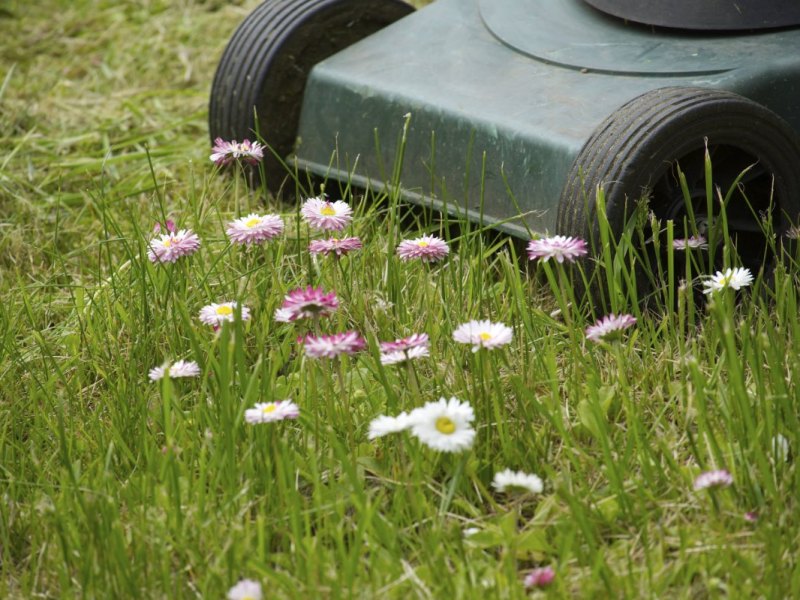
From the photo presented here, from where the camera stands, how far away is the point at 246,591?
1215mm

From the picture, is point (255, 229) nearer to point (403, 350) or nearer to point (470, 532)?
point (403, 350)

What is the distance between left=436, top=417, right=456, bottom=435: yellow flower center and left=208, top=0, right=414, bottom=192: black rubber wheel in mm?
1390

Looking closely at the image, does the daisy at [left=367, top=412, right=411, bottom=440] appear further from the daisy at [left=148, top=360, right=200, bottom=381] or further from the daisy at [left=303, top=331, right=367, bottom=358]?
the daisy at [left=148, top=360, right=200, bottom=381]

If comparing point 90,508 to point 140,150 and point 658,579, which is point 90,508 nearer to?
point 658,579

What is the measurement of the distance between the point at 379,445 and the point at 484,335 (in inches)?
10.5

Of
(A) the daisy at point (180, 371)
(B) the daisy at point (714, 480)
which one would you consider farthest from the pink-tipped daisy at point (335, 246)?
(B) the daisy at point (714, 480)

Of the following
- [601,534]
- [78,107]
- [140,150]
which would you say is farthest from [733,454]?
[78,107]

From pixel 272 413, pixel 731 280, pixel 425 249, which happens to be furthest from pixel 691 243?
Result: pixel 272 413

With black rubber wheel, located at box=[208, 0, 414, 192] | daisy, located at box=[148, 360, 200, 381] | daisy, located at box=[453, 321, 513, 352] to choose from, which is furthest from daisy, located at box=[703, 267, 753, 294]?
black rubber wheel, located at box=[208, 0, 414, 192]

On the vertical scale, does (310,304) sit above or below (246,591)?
above

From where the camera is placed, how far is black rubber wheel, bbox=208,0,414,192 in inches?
103

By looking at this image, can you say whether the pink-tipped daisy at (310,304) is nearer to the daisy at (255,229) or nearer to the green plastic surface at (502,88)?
the daisy at (255,229)

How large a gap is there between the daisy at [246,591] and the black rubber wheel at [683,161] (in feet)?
3.05

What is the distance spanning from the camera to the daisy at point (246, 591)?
1211mm
